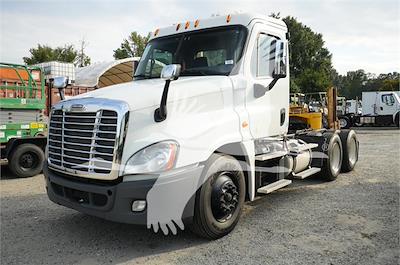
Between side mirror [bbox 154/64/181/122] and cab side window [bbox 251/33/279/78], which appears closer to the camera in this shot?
side mirror [bbox 154/64/181/122]

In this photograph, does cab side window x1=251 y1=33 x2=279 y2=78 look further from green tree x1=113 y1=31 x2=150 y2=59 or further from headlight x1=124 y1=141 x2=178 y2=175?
green tree x1=113 y1=31 x2=150 y2=59

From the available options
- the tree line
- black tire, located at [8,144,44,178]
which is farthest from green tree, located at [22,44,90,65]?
black tire, located at [8,144,44,178]

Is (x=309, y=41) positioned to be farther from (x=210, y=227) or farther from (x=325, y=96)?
(x=210, y=227)

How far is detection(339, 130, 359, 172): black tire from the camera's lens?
327 inches

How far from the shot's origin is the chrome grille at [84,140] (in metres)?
3.77

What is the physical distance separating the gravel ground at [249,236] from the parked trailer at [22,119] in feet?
7.91

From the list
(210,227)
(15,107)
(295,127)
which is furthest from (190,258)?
(15,107)

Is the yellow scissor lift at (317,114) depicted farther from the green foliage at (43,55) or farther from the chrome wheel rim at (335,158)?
the green foliage at (43,55)

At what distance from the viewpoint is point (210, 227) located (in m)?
4.18

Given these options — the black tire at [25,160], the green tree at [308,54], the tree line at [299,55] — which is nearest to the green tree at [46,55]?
the tree line at [299,55]

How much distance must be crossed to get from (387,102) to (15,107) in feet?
77.5

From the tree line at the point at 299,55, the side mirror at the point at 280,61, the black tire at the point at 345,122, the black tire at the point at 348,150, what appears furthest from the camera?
the tree line at the point at 299,55

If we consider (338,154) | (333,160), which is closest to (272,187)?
(333,160)

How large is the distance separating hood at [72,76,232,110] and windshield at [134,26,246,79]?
0.92 feet
